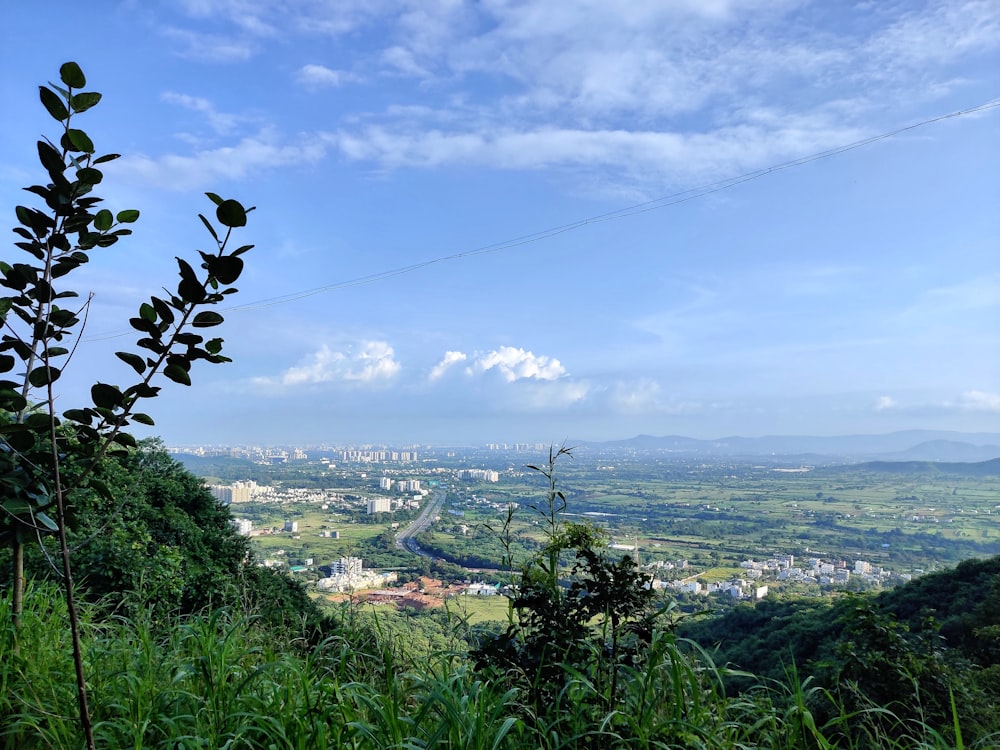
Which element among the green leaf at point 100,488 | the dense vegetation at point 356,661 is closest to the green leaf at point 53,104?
the dense vegetation at point 356,661

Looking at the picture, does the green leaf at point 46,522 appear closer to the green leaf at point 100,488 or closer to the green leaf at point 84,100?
the green leaf at point 100,488

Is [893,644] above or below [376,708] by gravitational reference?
below

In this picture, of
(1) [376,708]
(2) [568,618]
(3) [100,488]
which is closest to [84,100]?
(3) [100,488]

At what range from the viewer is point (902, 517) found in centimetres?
2423

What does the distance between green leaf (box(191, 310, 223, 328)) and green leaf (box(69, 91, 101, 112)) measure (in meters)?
0.57

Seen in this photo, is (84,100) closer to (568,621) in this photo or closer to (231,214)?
(231,214)

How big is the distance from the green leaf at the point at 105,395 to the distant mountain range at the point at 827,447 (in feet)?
141

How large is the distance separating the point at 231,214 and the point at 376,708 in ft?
4.69

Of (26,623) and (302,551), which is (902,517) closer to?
(302,551)

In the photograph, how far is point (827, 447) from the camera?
73125mm

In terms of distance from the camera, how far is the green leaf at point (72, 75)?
1.35 m

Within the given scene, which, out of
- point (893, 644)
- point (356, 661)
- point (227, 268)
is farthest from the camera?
point (893, 644)

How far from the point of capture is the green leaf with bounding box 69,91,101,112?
1420 millimetres

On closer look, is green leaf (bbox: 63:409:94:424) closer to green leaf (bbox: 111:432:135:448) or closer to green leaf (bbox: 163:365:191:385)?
green leaf (bbox: 111:432:135:448)
